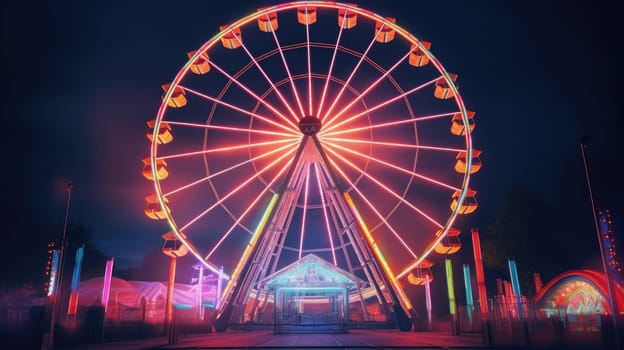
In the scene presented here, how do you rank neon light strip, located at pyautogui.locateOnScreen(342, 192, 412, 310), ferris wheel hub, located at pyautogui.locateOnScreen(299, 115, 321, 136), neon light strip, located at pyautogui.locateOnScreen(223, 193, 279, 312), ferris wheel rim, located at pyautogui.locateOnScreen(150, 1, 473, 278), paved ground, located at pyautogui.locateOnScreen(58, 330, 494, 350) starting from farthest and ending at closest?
ferris wheel hub, located at pyautogui.locateOnScreen(299, 115, 321, 136) → ferris wheel rim, located at pyautogui.locateOnScreen(150, 1, 473, 278) → neon light strip, located at pyautogui.locateOnScreen(223, 193, 279, 312) → neon light strip, located at pyautogui.locateOnScreen(342, 192, 412, 310) → paved ground, located at pyautogui.locateOnScreen(58, 330, 494, 350)

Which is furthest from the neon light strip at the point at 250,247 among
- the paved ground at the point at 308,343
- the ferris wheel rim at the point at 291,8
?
the paved ground at the point at 308,343

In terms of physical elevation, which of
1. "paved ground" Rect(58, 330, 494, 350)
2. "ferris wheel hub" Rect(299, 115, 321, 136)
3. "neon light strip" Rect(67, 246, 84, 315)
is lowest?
"paved ground" Rect(58, 330, 494, 350)

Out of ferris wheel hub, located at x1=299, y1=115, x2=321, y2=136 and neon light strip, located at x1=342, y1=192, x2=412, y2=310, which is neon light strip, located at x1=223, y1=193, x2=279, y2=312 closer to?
ferris wheel hub, located at x1=299, y1=115, x2=321, y2=136

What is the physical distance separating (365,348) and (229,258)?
71.0 metres

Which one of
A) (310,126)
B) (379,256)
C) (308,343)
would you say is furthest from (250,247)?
(308,343)

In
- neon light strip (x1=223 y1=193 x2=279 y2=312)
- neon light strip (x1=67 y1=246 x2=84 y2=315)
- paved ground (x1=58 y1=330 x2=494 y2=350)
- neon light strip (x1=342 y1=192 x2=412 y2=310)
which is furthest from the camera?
neon light strip (x1=67 y1=246 x2=84 y2=315)

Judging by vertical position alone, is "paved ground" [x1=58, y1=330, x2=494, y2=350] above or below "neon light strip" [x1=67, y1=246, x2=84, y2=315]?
below

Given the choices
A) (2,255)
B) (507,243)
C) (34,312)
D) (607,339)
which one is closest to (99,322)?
(34,312)

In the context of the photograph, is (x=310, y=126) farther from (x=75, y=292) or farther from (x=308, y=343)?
(x=75, y=292)

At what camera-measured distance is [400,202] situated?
71.6 feet

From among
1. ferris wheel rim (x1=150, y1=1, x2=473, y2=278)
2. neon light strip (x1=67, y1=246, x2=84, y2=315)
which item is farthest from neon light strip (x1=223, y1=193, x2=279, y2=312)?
neon light strip (x1=67, y1=246, x2=84, y2=315)

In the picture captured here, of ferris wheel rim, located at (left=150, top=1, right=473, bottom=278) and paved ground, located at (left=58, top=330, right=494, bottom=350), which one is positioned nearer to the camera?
paved ground, located at (left=58, top=330, right=494, bottom=350)

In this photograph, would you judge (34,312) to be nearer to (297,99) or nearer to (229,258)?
(297,99)

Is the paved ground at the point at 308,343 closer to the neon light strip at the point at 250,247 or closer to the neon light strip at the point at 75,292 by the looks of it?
the neon light strip at the point at 250,247
